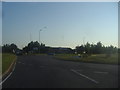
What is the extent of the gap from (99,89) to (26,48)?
186306 millimetres

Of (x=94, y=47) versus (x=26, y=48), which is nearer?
(x=94, y=47)

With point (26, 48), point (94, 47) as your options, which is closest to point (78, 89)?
point (94, 47)

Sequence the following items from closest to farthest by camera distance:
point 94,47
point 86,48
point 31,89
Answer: point 31,89 → point 86,48 → point 94,47

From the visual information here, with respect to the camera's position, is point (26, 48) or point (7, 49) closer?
point (7, 49)

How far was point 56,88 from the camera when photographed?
11.7m

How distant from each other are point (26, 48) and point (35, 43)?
7.67 metres

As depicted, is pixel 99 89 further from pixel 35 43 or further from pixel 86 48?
pixel 35 43

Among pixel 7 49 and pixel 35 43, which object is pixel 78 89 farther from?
pixel 35 43

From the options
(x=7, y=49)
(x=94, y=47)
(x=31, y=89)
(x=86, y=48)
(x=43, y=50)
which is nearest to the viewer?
(x=31, y=89)

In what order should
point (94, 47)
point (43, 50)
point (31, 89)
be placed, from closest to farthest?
point (31, 89)
point (94, 47)
point (43, 50)

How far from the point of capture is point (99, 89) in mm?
11625

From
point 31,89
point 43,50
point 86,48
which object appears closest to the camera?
point 31,89

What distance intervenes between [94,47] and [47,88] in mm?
151937

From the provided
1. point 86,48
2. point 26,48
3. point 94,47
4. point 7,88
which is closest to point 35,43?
point 26,48
